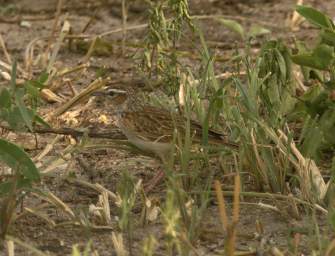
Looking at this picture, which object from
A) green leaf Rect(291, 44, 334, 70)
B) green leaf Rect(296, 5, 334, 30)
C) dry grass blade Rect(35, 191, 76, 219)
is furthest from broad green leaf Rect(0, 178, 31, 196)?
green leaf Rect(296, 5, 334, 30)

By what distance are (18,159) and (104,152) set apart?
5.67ft

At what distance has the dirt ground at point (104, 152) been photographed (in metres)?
5.37

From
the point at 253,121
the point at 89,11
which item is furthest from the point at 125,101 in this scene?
the point at 89,11

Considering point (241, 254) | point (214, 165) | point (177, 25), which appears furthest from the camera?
point (177, 25)

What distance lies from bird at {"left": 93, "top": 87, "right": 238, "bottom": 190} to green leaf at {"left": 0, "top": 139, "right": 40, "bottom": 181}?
106 cm

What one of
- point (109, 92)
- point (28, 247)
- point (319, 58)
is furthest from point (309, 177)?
point (109, 92)

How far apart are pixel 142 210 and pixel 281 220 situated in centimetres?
75

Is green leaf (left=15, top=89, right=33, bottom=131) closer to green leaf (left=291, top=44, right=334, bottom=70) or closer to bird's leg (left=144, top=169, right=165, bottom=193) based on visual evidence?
bird's leg (left=144, top=169, right=165, bottom=193)

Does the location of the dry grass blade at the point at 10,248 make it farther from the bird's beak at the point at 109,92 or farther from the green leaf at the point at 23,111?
the bird's beak at the point at 109,92

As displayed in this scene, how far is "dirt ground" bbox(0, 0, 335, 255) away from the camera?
17.6 feet

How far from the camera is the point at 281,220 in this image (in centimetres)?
559

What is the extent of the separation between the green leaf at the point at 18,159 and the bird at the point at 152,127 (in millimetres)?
1063

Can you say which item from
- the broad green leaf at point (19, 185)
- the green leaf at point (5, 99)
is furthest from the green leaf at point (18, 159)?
the green leaf at point (5, 99)

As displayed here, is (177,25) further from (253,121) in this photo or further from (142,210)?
(142,210)
